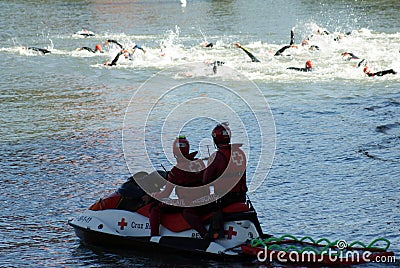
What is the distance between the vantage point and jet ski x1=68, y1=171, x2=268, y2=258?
1052 cm

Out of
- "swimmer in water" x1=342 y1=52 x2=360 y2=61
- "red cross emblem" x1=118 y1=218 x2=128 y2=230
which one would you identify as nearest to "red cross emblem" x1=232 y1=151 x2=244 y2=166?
"red cross emblem" x1=118 y1=218 x2=128 y2=230

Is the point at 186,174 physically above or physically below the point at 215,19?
below

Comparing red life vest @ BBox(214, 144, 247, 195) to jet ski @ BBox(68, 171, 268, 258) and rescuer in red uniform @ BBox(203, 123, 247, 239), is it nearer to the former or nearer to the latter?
rescuer in red uniform @ BBox(203, 123, 247, 239)

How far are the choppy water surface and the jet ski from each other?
0.21 m

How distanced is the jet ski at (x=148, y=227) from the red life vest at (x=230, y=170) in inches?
10.7

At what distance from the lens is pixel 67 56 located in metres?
32.4

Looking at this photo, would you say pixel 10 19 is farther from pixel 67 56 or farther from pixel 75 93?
pixel 75 93

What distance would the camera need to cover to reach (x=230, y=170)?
10461 millimetres

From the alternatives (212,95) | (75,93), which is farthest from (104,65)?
(212,95)

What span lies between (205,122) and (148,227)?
900 cm

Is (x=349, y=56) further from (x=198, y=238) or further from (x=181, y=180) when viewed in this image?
(x=198, y=238)

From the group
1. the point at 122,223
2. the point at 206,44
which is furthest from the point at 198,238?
the point at 206,44

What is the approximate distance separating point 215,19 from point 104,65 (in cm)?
1620

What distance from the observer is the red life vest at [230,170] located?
34.3 ft
